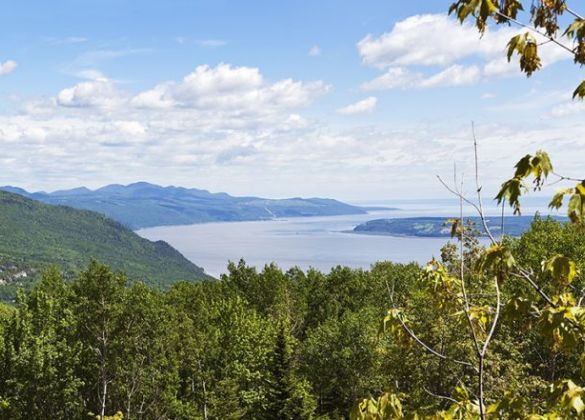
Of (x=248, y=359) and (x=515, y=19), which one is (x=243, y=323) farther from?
(x=515, y=19)

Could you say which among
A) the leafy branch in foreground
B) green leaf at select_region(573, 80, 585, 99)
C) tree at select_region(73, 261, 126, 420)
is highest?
green leaf at select_region(573, 80, 585, 99)

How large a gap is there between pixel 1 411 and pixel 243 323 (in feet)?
65.5

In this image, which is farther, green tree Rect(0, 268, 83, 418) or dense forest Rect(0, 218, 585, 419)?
dense forest Rect(0, 218, 585, 419)

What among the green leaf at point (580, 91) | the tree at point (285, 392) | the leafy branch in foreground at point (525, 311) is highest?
the green leaf at point (580, 91)

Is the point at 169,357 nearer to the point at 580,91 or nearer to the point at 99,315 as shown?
the point at 99,315

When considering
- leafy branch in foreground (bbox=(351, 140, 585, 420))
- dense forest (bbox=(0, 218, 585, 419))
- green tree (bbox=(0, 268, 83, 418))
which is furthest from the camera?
dense forest (bbox=(0, 218, 585, 419))

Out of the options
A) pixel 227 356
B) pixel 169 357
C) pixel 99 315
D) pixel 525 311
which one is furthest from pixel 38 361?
pixel 525 311

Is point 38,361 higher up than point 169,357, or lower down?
higher up

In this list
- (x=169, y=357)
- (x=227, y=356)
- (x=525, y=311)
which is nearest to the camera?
(x=525, y=311)

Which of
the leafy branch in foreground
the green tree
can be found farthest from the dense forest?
the leafy branch in foreground

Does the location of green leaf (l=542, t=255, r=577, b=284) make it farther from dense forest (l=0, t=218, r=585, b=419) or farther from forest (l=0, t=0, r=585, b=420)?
dense forest (l=0, t=218, r=585, b=419)

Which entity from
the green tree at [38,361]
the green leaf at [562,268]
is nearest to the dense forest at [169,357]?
the green tree at [38,361]

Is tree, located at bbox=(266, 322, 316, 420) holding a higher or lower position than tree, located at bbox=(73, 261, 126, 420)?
lower

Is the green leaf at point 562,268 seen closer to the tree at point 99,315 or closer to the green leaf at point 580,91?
the green leaf at point 580,91
